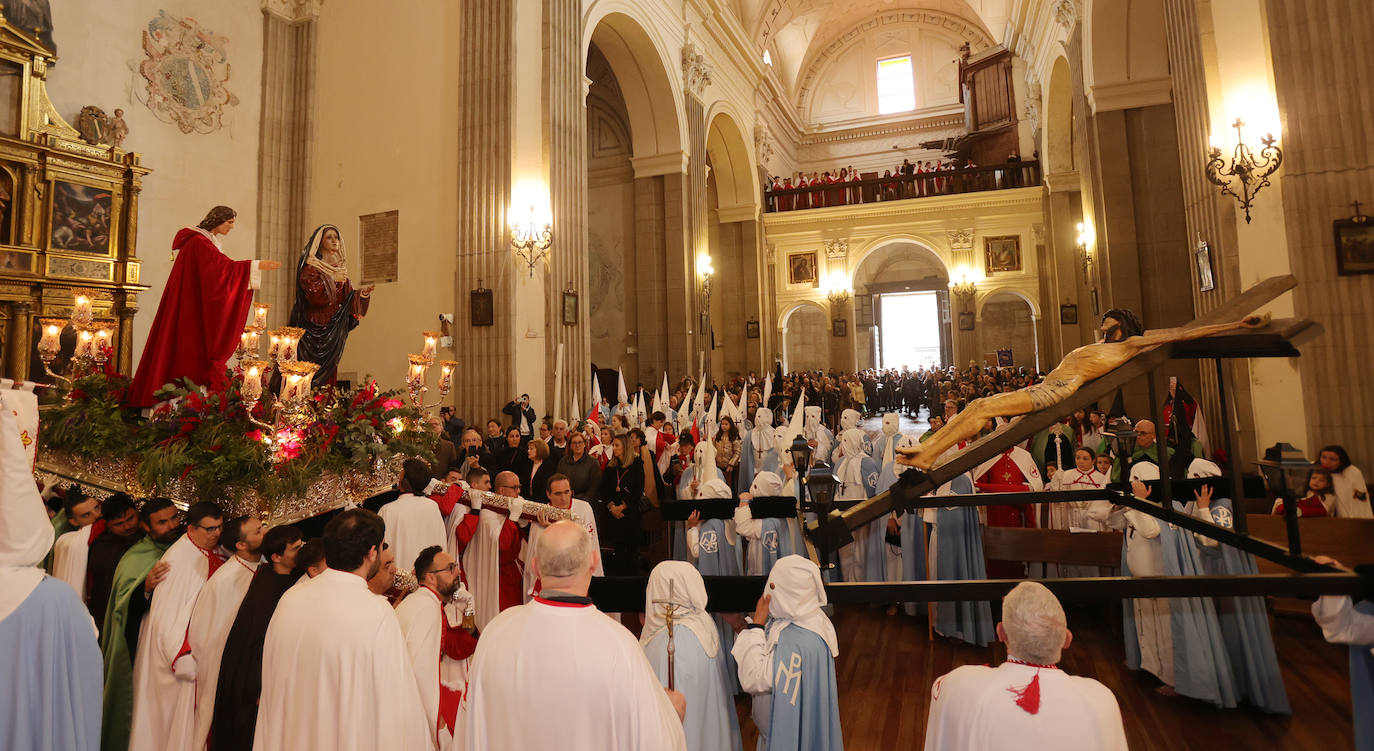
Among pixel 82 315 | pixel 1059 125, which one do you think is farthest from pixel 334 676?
pixel 1059 125

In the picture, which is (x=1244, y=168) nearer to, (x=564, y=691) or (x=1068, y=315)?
(x=564, y=691)

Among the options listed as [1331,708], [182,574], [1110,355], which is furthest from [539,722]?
[1331,708]

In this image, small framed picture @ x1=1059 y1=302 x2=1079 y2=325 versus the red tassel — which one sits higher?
small framed picture @ x1=1059 y1=302 x2=1079 y2=325

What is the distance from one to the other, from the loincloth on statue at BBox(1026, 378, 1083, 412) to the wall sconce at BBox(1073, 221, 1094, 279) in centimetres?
1266

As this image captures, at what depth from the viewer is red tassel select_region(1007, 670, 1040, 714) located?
1.89 metres

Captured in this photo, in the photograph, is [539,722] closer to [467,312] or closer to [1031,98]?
[467,312]

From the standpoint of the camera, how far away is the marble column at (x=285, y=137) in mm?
11086

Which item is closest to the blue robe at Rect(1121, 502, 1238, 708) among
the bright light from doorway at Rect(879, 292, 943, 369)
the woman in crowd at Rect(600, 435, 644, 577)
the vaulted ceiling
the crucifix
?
the crucifix

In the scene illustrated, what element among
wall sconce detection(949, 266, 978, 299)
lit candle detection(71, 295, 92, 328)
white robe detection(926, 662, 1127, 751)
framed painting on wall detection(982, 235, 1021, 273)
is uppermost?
framed painting on wall detection(982, 235, 1021, 273)

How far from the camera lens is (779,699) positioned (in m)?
2.68

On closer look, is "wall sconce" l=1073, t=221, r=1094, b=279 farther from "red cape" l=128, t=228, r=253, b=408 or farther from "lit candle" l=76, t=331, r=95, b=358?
"lit candle" l=76, t=331, r=95, b=358

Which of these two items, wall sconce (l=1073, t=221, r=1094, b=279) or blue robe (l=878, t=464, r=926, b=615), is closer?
blue robe (l=878, t=464, r=926, b=615)

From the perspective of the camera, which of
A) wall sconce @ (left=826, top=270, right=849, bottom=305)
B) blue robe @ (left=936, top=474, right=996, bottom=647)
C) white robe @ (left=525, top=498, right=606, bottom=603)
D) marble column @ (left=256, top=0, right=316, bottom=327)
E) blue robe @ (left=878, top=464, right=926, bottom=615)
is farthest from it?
wall sconce @ (left=826, top=270, right=849, bottom=305)

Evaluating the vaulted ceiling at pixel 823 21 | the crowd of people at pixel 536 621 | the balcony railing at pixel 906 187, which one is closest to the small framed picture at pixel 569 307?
the crowd of people at pixel 536 621
